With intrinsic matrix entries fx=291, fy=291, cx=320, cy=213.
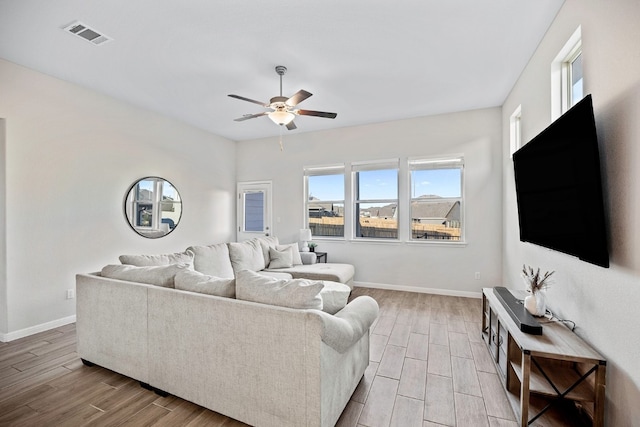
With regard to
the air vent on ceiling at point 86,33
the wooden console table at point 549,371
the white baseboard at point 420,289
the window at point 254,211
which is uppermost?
the air vent on ceiling at point 86,33

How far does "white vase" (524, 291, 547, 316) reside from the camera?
2.17m

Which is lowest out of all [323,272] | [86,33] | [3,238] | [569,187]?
[323,272]

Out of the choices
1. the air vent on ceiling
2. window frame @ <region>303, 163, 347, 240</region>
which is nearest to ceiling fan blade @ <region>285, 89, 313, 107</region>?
the air vent on ceiling

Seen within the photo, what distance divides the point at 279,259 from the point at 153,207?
2130 millimetres

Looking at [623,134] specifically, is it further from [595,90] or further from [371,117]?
[371,117]

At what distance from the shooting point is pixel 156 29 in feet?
8.38

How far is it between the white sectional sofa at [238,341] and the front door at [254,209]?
3.90 m

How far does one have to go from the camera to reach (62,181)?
3.49 meters

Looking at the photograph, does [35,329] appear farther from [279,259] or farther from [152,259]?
[279,259]

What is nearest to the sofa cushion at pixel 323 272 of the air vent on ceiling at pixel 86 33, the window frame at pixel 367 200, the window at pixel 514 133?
the window frame at pixel 367 200

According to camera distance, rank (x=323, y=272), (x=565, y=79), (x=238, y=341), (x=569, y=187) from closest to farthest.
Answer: (x=238, y=341) < (x=569, y=187) < (x=565, y=79) < (x=323, y=272)

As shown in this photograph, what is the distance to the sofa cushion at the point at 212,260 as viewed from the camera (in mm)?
3393

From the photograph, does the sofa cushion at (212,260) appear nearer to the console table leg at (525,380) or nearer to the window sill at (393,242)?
the window sill at (393,242)

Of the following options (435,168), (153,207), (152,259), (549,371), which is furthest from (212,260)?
(435,168)
